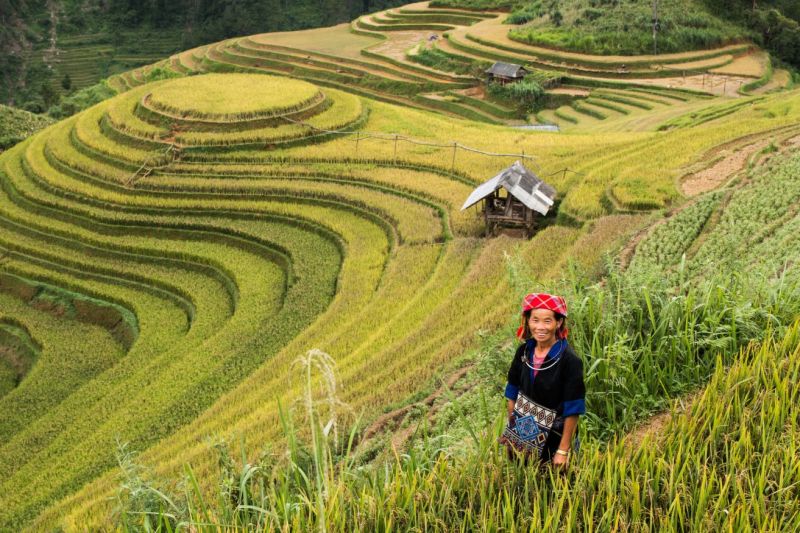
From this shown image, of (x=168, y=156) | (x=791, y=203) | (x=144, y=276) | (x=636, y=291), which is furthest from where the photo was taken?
(x=168, y=156)

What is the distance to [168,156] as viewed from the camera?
1906 cm

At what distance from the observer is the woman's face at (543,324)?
139 inches

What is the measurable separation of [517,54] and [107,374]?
Result: 86.0ft

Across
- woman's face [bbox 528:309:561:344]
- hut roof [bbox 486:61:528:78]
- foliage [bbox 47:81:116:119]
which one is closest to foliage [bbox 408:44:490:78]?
hut roof [bbox 486:61:528:78]

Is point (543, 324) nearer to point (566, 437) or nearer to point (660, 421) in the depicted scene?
point (566, 437)

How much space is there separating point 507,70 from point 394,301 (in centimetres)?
2159

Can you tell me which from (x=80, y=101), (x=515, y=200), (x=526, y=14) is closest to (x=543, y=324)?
(x=515, y=200)

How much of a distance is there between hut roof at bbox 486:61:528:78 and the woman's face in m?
28.0

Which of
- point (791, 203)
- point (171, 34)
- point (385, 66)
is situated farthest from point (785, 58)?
point (171, 34)

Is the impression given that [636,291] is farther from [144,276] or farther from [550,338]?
[144,276]

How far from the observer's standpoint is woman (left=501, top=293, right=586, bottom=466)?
3529mm

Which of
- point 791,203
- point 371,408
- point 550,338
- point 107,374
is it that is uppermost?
point 550,338

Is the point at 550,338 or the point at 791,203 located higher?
the point at 550,338

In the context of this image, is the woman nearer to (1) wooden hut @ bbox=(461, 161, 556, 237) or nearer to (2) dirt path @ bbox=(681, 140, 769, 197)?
(1) wooden hut @ bbox=(461, 161, 556, 237)
